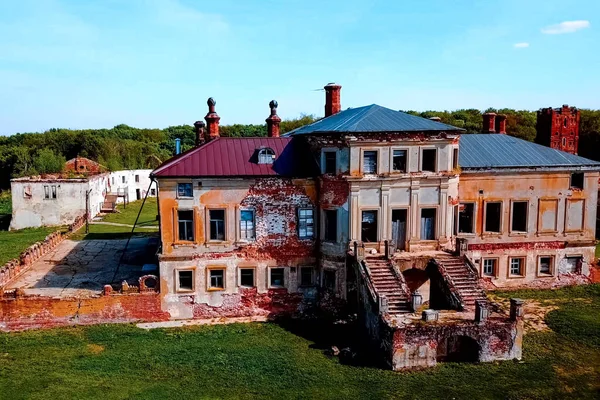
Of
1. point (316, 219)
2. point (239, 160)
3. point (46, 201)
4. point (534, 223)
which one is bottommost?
point (46, 201)

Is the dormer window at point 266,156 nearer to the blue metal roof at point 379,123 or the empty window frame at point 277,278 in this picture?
the blue metal roof at point 379,123

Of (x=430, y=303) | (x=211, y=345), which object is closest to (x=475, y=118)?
(x=430, y=303)

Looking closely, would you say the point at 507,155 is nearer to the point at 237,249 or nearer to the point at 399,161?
the point at 399,161

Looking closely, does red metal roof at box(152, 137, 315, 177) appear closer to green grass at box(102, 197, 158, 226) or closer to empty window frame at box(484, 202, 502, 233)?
empty window frame at box(484, 202, 502, 233)

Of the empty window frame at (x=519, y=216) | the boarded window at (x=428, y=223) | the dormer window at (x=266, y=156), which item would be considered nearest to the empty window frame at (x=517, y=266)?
the empty window frame at (x=519, y=216)

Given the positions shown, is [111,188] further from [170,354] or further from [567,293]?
[567,293]

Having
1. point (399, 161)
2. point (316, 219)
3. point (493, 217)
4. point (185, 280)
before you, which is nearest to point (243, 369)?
point (185, 280)
